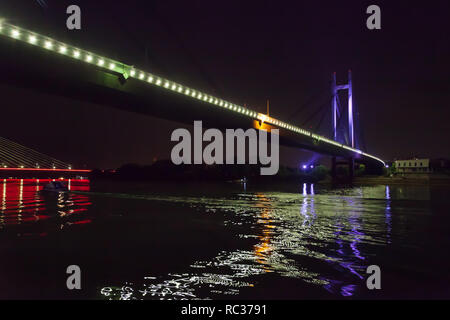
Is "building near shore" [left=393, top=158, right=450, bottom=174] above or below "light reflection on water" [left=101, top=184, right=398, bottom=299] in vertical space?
above

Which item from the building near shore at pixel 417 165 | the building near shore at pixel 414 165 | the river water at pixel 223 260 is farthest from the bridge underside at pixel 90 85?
the building near shore at pixel 414 165

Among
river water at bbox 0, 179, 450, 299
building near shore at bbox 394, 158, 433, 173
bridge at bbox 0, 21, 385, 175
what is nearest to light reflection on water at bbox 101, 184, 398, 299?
river water at bbox 0, 179, 450, 299

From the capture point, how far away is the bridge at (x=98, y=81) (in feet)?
56.5

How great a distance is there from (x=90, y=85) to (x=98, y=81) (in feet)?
2.03

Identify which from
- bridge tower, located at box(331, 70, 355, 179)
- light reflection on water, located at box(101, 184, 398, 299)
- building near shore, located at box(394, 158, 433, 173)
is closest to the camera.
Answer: light reflection on water, located at box(101, 184, 398, 299)

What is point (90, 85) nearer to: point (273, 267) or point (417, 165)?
point (273, 267)

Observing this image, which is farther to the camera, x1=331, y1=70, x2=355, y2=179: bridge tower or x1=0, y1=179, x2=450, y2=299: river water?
x1=331, y1=70, x2=355, y2=179: bridge tower

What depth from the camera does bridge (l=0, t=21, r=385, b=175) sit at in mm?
17214

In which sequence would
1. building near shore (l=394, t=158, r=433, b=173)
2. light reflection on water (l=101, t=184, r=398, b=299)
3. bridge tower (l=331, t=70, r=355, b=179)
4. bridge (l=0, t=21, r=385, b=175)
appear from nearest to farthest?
light reflection on water (l=101, t=184, r=398, b=299) → bridge (l=0, t=21, r=385, b=175) → bridge tower (l=331, t=70, r=355, b=179) → building near shore (l=394, t=158, r=433, b=173)

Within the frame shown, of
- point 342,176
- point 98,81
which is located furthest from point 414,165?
point 98,81

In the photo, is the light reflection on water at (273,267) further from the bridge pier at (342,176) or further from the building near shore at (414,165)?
the building near shore at (414,165)

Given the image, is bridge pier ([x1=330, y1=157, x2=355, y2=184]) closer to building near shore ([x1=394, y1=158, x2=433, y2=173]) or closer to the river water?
the river water
